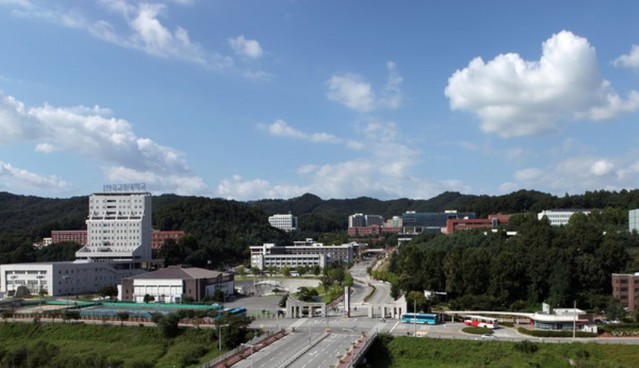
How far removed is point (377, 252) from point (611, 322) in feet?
319

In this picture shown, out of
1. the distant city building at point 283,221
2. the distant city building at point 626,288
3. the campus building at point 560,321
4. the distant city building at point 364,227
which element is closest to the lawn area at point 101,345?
the campus building at point 560,321

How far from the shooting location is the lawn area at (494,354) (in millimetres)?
32531

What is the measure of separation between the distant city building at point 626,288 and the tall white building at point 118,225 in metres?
55.5

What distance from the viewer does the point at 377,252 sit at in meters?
137

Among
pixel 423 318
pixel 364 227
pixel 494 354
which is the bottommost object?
pixel 494 354

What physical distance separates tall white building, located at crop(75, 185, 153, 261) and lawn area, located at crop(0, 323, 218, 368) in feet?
113

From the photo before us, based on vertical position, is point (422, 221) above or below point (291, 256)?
above

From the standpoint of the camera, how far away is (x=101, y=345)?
40062mm

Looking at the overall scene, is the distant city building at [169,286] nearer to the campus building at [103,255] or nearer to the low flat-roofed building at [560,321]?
the campus building at [103,255]

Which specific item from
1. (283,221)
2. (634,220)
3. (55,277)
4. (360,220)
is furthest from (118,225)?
(360,220)

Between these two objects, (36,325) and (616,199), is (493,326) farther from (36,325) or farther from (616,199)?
(616,199)

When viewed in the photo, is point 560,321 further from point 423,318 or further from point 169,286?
point 169,286

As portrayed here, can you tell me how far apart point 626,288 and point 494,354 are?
60.7 feet

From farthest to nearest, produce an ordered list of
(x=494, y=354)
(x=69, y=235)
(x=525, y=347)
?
(x=69, y=235)
(x=525, y=347)
(x=494, y=354)
